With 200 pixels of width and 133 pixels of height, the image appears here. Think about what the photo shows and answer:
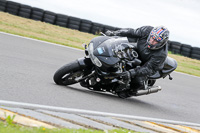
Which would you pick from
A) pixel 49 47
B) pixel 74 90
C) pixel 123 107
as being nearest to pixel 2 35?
pixel 49 47

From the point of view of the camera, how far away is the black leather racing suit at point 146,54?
7.09m

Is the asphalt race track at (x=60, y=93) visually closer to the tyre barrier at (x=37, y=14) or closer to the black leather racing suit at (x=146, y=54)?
the black leather racing suit at (x=146, y=54)

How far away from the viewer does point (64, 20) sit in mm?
20812

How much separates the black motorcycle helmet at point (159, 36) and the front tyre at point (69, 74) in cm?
140

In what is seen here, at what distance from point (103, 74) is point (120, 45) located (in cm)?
62

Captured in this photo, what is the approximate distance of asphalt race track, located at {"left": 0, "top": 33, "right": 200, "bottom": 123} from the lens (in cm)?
598

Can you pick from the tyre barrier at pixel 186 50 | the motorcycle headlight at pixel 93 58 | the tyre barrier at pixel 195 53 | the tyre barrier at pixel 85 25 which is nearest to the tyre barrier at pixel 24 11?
the tyre barrier at pixel 85 25

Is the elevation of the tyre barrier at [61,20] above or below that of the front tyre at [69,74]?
above

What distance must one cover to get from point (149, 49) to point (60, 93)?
192 cm

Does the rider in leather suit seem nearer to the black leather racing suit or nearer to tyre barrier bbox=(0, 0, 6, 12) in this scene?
the black leather racing suit

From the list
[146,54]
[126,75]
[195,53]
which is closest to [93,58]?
[126,75]

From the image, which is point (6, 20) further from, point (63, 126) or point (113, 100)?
point (63, 126)

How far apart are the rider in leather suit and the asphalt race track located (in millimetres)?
650

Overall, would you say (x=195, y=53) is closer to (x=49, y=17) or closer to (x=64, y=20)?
(x=64, y=20)
